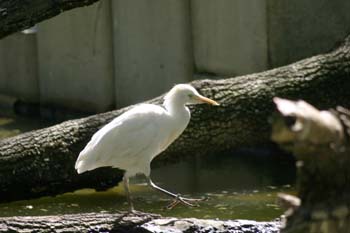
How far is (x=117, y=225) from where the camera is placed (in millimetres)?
4535

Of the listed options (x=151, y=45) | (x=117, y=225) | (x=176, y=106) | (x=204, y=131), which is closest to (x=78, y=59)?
(x=151, y=45)

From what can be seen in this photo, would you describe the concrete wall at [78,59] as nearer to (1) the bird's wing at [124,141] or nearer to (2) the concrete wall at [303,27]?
(2) the concrete wall at [303,27]

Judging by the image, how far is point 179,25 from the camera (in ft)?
28.8

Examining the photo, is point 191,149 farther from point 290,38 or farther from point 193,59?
point 193,59

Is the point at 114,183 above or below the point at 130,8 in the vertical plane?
below

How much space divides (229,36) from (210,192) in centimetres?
185

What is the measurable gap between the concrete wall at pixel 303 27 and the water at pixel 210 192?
0.77m

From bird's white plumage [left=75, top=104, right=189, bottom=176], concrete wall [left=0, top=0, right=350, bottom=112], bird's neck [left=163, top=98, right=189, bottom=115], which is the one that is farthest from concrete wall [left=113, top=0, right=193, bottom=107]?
bird's white plumage [left=75, top=104, right=189, bottom=176]

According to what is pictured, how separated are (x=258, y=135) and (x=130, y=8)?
3.05 metres

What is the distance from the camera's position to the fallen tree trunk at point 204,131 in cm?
632

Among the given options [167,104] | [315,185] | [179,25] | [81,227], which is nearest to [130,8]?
[179,25]

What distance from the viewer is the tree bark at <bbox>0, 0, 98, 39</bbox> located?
5.39 metres

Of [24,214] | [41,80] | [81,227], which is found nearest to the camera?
[81,227]

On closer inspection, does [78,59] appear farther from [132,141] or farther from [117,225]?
A: [117,225]
